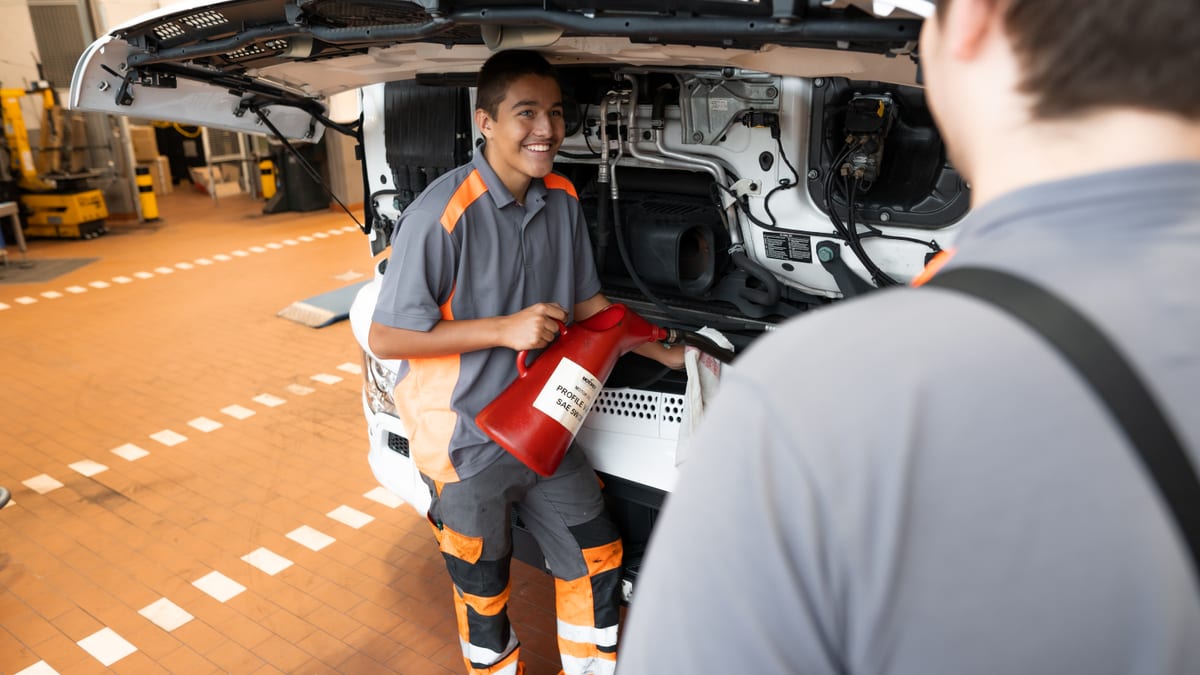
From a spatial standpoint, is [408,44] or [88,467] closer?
[408,44]

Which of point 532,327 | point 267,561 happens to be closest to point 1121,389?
point 532,327

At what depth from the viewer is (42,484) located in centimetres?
389

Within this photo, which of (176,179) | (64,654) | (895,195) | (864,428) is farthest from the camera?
(176,179)

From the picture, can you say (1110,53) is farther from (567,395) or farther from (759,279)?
(759,279)

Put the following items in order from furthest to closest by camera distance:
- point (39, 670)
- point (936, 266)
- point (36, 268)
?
point (36, 268)
point (39, 670)
point (936, 266)

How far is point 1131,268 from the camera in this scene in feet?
1.85

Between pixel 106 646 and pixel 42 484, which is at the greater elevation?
pixel 106 646

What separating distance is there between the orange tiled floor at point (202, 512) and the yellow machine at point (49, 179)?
352 centimetres

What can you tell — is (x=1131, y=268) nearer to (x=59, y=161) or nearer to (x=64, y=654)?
(x=64, y=654)

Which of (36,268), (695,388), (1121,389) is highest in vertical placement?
(1121,389)

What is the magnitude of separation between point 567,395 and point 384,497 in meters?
1.87

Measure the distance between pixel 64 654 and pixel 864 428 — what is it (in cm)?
305

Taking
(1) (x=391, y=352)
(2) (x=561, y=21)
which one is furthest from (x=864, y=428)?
(1) (x=391, y=352)

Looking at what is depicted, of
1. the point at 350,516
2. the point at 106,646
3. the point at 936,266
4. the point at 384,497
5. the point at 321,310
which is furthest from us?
the point at 321,310
